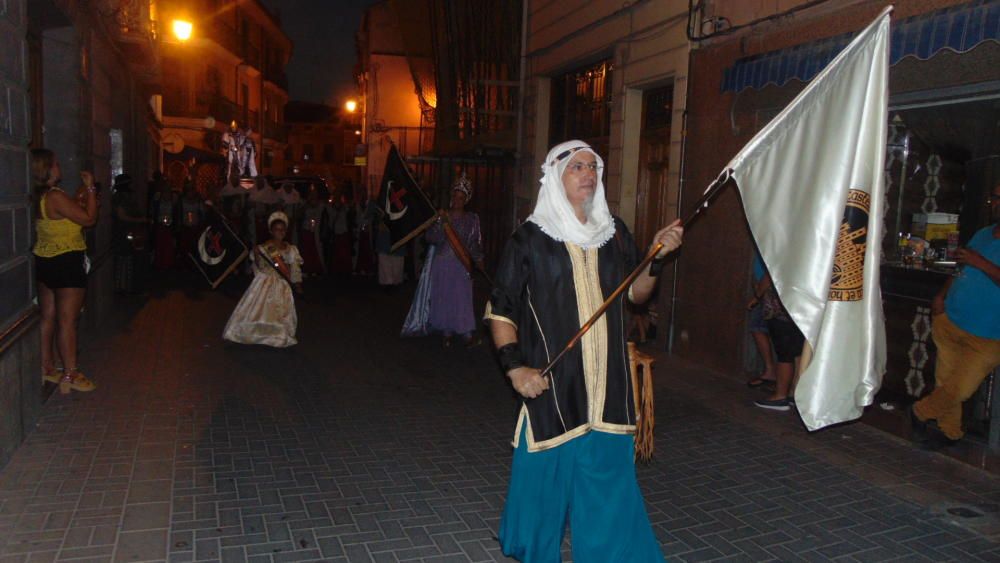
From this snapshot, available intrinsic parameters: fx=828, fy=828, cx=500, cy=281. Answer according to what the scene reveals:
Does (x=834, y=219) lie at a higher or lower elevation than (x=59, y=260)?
higher

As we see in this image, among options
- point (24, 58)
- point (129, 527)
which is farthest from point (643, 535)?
point (24, 58)

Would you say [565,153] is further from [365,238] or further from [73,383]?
[365,238]

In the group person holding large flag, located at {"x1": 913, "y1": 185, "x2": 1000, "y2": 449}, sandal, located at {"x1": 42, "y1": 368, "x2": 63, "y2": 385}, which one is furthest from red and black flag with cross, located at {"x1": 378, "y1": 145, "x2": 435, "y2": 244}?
person holding large flag, located at {"x1": 913, "y1": 185, "x2": 1000, "y2": 449}

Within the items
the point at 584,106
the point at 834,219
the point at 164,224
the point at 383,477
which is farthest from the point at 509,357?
the point at 164,224

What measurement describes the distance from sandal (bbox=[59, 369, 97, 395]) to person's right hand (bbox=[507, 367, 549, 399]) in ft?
16.5

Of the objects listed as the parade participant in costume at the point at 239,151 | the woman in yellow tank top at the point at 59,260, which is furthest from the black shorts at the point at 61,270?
the parade participant in costume at the point at 239,151

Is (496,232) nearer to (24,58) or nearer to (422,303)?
(422,303)

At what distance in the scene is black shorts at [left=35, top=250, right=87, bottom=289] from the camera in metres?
6.70

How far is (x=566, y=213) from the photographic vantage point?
358 centimetres

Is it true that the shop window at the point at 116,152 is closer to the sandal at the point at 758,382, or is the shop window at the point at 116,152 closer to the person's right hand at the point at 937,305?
the sandal at the point at 758,382

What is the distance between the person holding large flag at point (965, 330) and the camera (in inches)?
221

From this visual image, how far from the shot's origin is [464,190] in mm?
9859

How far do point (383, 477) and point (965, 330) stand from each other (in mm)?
4106

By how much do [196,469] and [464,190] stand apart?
5.32m
